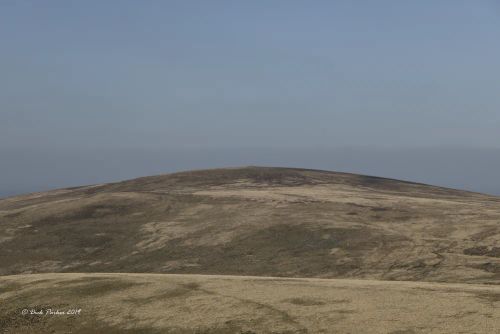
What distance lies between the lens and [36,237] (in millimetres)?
107625

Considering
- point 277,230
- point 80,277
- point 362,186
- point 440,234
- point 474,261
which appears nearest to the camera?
point 80,277

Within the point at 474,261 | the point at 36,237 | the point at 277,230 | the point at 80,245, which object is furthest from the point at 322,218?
the point at 36,237

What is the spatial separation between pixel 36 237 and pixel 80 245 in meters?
11.2

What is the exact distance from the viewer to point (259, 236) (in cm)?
9862

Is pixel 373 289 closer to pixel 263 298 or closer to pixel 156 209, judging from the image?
pixel 263 298

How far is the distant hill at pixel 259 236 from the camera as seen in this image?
261ft
